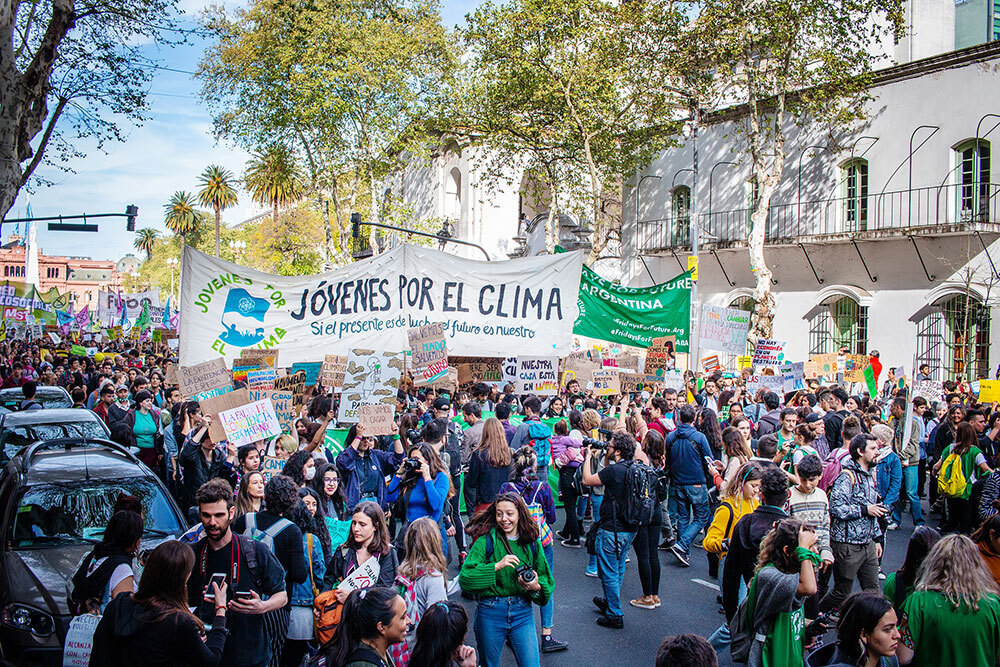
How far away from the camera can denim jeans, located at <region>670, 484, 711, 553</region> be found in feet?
30.9

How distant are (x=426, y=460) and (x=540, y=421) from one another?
12.3 feet

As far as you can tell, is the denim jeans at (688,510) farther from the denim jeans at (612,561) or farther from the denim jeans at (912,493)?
the denim jeans at (912,493)

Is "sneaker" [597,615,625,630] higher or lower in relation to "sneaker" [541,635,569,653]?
higher

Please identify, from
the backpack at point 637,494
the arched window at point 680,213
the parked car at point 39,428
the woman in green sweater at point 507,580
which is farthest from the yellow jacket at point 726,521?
the arched window at point 680,213

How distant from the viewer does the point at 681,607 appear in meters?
8.08

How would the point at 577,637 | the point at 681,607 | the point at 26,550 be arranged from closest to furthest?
1. the point at 26,550
2. the point at 577,637
3. the point at 681,607

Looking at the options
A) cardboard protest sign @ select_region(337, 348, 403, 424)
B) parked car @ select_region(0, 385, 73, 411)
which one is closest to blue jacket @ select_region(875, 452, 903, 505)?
cardboard protest sign @ select_region(337, 348, 403, 424)

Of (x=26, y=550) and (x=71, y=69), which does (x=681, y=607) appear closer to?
(x=26, y=550)

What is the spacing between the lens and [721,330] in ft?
52.5

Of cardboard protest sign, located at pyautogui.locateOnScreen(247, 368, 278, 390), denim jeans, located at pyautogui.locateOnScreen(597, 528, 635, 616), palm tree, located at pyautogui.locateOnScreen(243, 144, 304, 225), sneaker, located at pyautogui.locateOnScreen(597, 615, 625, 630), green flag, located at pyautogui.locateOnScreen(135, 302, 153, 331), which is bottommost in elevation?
sneaker, located at pyautogui.locateOnScreen(597, 615, 625, 630)

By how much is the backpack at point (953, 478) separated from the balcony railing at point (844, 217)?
1504 centimetres

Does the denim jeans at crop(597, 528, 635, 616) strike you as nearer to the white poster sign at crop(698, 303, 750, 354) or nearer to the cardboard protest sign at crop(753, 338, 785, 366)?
the white poster sign at crop(698, 303, 750, 354)

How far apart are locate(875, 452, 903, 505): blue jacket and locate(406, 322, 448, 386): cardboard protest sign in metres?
5.33

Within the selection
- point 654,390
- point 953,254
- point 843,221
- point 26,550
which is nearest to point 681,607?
point 26,550
